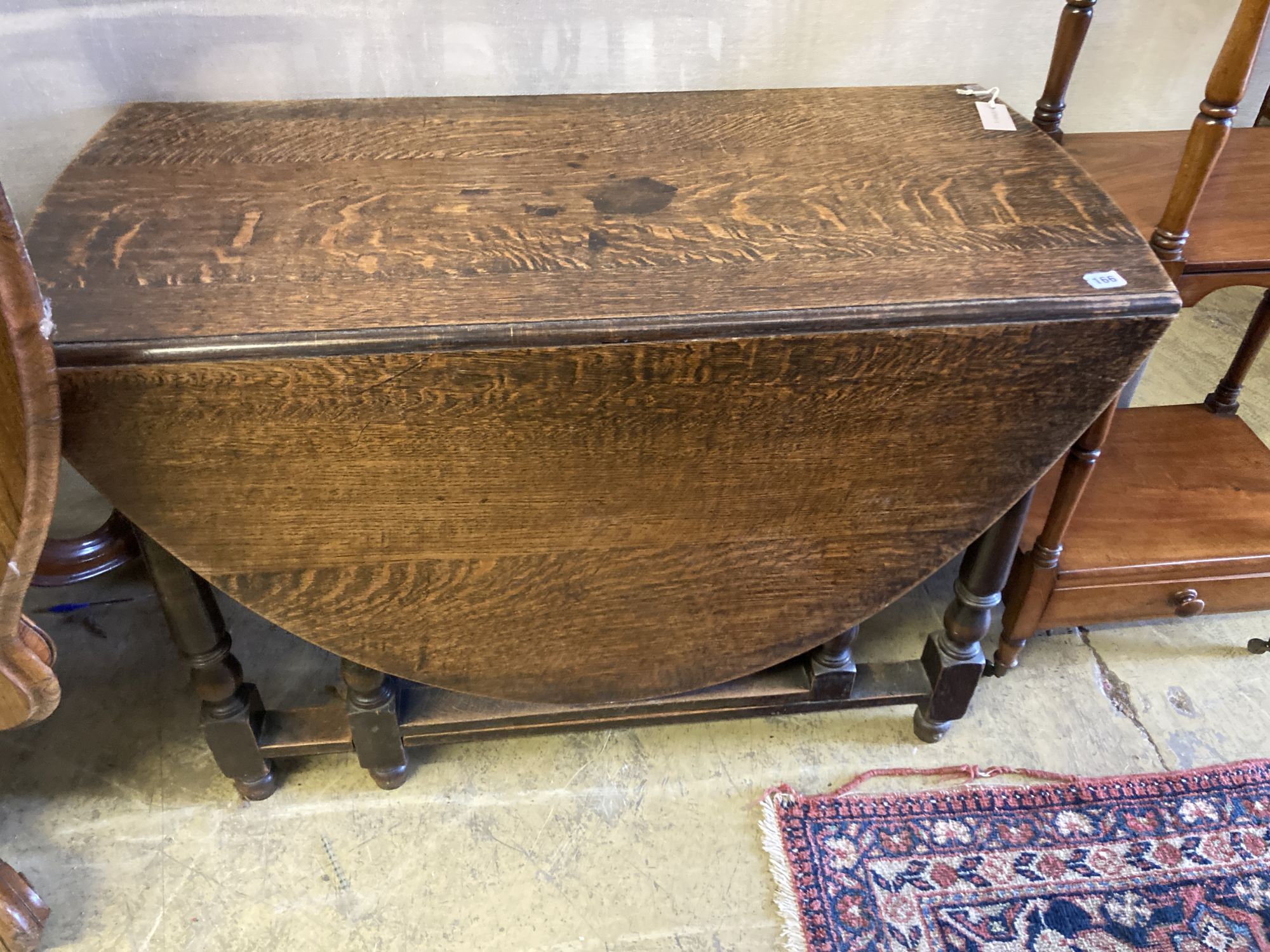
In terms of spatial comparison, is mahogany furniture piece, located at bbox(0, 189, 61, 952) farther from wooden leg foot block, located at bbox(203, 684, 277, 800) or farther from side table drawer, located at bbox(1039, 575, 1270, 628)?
side table drawer, located at bbox(1039, 575, 1270, 628)

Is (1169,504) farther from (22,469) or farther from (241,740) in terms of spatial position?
(22,469)

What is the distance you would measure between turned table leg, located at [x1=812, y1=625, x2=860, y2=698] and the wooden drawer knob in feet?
1.61

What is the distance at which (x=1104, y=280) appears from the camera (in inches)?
34.9

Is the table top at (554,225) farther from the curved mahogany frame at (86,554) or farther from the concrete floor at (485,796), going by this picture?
the concrete floor at (485,796)

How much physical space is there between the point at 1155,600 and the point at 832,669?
19.8 inches

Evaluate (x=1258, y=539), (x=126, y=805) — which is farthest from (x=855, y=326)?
(x=126, y=805)

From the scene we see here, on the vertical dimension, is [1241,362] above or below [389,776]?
above

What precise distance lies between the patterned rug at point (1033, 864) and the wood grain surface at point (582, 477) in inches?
13.1

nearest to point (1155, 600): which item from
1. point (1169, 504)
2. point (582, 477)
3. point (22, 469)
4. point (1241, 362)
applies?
point (1169, 504)

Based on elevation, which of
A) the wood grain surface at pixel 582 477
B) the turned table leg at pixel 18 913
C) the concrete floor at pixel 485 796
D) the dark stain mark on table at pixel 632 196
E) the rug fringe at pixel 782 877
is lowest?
the concrete floor at pixel 485 796

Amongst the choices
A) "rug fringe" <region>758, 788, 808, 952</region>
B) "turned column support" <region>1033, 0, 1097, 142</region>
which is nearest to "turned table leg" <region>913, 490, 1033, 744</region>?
"rug fringe" <region>758, 788, 808, 952</region>

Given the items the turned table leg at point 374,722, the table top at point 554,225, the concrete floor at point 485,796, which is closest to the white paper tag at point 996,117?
the table top at point 554,225

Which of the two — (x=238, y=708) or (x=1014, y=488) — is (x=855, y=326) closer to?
(x=1014, y=488)

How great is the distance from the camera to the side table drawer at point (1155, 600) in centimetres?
133
